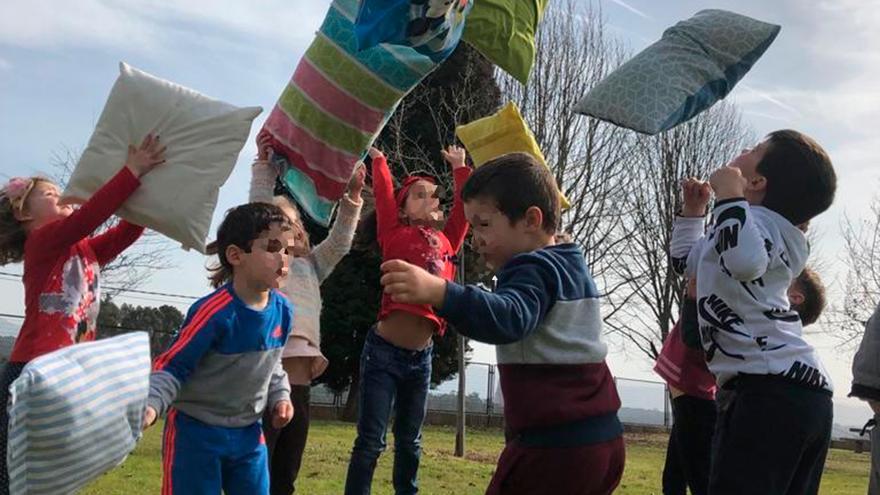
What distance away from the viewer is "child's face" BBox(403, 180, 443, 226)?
496 cm

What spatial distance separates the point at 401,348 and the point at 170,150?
1.62m

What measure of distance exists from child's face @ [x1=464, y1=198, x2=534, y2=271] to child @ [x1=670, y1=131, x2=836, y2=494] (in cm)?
83

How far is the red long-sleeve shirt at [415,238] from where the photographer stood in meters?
Answer: 4.72

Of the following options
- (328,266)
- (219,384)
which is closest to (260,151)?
(328,266)

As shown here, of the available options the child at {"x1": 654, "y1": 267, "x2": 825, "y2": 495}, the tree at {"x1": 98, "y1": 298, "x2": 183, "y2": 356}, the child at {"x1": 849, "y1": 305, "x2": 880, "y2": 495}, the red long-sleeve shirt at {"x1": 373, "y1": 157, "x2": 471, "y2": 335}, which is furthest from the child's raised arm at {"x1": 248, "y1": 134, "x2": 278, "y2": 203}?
the tree at {"x1": 98, "y1": 298, "x2": 183, "y2": 356}

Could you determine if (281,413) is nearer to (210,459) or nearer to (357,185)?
(210,459)

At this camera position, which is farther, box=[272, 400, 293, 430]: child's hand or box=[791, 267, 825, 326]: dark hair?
box=[791, 267, 825, 326]: dark hair

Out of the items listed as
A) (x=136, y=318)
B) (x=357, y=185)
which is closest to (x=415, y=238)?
(x=357, y=185)

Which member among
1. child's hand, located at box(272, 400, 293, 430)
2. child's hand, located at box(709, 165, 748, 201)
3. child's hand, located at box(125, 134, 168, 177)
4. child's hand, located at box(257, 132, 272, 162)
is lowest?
child's hand, located at box(272, 400, 293, 430)

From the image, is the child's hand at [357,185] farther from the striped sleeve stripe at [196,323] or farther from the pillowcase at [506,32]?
the striped sleeve stripe at [196,323]

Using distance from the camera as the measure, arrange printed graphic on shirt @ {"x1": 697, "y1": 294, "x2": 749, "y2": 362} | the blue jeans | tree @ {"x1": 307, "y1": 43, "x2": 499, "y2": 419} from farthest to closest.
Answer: tree @ {"x1": 307, "y1": 43, "x2": 499, "y2": 419}
the blue jeans
printed graphic on shirt @ {"x1": 697, "y1": 294, "x2": 749, "y2": 362}

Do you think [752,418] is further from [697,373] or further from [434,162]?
[434,162]

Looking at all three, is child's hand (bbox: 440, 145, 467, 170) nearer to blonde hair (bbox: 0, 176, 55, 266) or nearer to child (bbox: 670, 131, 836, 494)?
child (bbox: 670, 131, 836, 494)

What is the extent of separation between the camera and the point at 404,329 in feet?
15.1
